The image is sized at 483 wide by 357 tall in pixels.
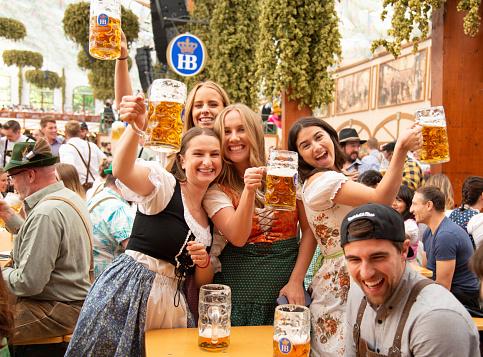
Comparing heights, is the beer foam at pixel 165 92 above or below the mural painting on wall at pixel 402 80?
below

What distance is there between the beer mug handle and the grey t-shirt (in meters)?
0.44

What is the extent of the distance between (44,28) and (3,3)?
3388 millimetres

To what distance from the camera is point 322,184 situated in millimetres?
1675

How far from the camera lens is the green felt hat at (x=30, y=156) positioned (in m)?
2.45

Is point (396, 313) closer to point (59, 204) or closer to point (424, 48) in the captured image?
point (59, 204)

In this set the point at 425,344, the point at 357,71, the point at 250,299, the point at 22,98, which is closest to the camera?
the point at 425,344

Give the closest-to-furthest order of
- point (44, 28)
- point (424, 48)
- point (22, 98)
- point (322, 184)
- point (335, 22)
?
point (322, 184), point (335, 22), point (424, 48), point (22, 98), point (44, 28)

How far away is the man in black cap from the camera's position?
116 centimetres

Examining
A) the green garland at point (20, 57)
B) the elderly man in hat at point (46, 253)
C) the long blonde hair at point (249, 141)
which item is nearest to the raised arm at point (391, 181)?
the long blonde hair at point (249, 141)

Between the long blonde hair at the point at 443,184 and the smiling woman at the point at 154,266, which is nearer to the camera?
the smiling woman at the point at 154,266

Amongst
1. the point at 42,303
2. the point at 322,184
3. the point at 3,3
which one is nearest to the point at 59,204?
the point at 42,303

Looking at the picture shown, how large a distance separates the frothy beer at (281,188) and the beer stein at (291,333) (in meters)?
0.32

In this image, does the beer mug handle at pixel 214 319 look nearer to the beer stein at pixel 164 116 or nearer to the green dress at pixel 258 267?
the green dress at pixel 258 267

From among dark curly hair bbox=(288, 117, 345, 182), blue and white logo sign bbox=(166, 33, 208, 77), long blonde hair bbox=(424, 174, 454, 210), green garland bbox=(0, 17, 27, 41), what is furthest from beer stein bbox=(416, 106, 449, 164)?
green garland bbox=(0, 17, 27, 41)
